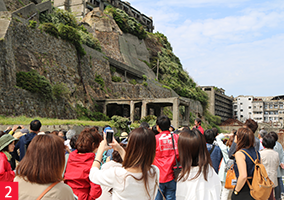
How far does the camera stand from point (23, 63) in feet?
64.2

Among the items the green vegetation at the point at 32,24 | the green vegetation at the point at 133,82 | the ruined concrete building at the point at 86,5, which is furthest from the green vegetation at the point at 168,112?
the ruined concrete building at the point at 86,5

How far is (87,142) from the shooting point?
3.87 meters

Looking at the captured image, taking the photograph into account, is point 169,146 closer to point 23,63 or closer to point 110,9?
point 23,63

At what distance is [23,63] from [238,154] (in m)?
19.9

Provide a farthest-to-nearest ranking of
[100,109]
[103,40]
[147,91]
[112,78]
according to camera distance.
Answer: [103,40]
[147,91]
[112,78]
[100,109]

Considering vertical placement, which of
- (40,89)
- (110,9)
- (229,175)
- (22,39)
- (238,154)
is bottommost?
(229,175)

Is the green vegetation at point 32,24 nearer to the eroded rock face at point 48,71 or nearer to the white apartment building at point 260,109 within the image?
the eroded rock face at point 48,71

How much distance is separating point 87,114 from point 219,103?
2450 inches

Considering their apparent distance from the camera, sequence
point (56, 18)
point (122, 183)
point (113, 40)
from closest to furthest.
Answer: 1. point (122, 183)
2. point (56, 18)
3. point (113, 40)

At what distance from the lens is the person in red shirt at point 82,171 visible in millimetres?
3623

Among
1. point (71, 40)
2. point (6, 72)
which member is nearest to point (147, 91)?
point (71, 40)

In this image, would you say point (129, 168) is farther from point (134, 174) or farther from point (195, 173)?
point (195, 173)

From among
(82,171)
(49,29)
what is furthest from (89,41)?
(82,171)

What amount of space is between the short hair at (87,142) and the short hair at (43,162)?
149 cm
